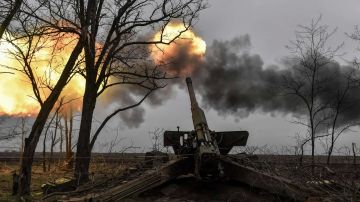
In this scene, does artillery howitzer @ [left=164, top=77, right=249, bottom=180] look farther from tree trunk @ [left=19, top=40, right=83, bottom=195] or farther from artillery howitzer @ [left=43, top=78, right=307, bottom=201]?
tree trunk @ [left=19, top=40, right=83, bottom=195]

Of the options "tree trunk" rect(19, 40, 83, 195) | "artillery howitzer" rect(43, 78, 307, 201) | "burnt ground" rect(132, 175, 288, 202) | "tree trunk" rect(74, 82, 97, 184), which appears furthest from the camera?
"tree trunk" rect(74, 82, 97, 184)

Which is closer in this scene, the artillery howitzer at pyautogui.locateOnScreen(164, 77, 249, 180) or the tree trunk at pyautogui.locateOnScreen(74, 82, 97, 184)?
the artillery howitzer at pyautogui.locateOnScreen(164, 77, 249, 180)

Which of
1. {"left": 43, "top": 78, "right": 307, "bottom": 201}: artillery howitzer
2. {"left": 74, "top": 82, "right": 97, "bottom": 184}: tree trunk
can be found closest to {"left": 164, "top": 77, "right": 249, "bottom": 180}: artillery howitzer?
{"left": 43, "top": 78, "right": 307, "bottom": 201}: artillery howitzer

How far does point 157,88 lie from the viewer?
21000mm

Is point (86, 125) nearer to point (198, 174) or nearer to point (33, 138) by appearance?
point (33, 138)

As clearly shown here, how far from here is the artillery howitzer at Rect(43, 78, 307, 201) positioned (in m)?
11.4

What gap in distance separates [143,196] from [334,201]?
15.7ft

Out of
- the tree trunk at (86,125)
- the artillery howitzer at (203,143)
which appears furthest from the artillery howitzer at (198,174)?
the tree trunk at (86,125)

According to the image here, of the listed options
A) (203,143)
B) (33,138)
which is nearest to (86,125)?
(33,138)

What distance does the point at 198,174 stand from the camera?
1284cm

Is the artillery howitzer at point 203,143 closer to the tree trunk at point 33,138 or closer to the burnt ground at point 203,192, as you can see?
the burnt ground at point 203,192

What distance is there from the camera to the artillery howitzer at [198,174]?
1137cm

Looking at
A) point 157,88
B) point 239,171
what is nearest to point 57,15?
point 157,88

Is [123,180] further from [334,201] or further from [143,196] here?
[334,201]
